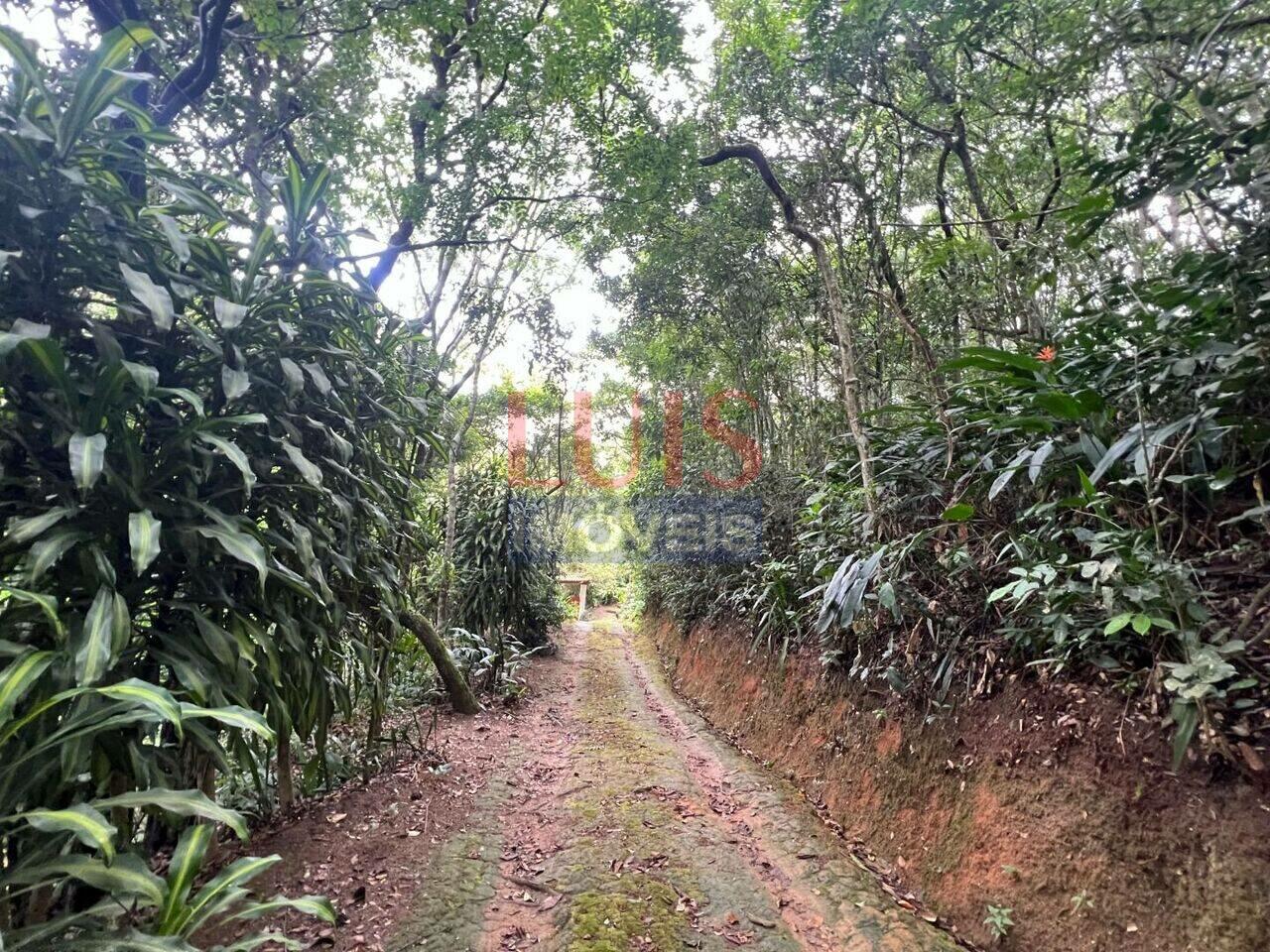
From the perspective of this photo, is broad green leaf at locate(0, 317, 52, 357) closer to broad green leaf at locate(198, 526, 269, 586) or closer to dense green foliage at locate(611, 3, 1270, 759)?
broad green leaf at locate(198, 526, 269, 586)

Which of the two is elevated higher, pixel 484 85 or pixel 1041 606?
pixel 484 85

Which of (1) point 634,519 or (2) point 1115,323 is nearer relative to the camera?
(2) point 1115,323

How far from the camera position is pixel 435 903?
7.14 feet

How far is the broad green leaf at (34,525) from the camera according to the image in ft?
4.52

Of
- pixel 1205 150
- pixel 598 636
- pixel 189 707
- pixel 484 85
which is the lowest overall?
pixel 598 636

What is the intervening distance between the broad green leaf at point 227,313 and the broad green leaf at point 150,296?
6.8 inches

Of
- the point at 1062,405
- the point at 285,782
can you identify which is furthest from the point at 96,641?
the point at 1062,405

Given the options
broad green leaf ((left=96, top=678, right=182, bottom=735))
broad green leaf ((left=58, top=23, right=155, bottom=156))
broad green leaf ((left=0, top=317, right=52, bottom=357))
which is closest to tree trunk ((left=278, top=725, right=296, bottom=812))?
broad green leaf ((left=96, top=678, right=182, bottom=735))

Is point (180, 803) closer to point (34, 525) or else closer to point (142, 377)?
point (34, 525)

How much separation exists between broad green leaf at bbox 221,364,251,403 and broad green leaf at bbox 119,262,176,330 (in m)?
0.22

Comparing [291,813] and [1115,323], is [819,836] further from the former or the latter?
[1115,323]

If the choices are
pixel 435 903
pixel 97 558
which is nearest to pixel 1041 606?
pixel 435 903

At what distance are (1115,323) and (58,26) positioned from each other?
514 centimetres

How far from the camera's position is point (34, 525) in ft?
4.64
